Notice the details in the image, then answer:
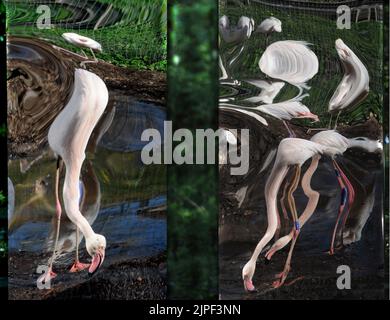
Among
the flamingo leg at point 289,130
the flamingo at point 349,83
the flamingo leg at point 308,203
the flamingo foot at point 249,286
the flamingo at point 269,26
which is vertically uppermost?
the flamingo at point 269,26

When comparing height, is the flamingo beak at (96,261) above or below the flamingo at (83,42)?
below

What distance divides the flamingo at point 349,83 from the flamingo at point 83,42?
138 cm

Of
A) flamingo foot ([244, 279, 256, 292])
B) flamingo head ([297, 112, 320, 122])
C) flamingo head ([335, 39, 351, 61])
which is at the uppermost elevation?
flamingo head ([335, 39, 351, 61])

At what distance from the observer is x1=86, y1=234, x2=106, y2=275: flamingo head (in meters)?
2.73

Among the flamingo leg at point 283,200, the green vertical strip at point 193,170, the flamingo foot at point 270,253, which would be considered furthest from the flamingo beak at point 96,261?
the flamingo leg at point 283,200

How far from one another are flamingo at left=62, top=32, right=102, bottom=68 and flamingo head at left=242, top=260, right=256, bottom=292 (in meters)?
1.47

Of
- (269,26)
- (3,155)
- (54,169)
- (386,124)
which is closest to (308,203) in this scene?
(386,124)

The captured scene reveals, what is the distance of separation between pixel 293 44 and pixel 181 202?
1127mm

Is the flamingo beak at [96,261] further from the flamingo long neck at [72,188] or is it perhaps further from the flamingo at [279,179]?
the flamingo at [279,179]

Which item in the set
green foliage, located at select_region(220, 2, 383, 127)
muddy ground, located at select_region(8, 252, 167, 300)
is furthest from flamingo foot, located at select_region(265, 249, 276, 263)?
green foliage, located at select_region(220, 2, 383, 127)

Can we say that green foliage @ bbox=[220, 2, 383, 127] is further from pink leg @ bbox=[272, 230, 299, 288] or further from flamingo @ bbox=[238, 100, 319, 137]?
pink leg @ bbox=[272, 230, 299, 288]

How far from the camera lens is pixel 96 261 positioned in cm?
274

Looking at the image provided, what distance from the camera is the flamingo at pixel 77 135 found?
2.71 metres

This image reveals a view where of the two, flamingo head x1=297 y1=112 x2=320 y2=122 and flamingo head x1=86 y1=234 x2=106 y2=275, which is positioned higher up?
flamingo head x1=297 y1=112 x2=320 y2=122
